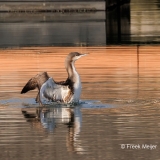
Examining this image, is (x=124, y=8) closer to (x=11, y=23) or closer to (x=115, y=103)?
(x=11, y=23)

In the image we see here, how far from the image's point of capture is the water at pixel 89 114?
1006 centimetres

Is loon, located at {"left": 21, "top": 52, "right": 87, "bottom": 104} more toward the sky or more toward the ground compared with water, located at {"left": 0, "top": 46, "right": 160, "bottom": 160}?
more toward the sky

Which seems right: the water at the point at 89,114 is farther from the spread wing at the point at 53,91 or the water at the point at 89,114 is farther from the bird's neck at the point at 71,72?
the bird's neck at the point at 71,72

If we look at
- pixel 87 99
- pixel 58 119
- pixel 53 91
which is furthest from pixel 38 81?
pixel 58 119

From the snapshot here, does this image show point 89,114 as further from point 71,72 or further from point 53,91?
point 71,72

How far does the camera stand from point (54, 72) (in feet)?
57.8

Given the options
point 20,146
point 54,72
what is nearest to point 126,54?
point 54,72

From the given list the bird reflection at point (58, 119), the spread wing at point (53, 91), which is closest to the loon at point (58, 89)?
the spread wing at point (53, 91)

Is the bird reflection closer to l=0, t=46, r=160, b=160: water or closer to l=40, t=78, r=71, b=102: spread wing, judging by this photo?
l=0, t=46, r=160, b=160: water

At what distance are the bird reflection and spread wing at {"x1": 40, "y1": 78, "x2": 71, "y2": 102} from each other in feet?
0.58

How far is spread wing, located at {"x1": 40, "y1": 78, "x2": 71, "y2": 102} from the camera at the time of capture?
13.2 meters

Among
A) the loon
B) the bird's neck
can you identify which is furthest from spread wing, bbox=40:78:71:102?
the bird's neck

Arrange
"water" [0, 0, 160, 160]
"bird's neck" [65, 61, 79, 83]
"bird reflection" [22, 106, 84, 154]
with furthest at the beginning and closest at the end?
"bird's neck" [65, 61, 79, 83] < "bird reflection" [22, 106, 84, 154] < "water" [0, 0, 160, 160]

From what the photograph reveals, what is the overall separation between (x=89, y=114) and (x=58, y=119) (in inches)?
20.9
